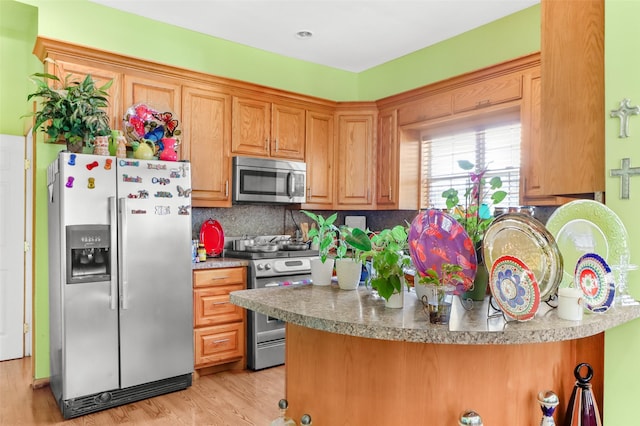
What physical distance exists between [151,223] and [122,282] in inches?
17.0

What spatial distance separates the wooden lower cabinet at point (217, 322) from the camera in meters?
3.40

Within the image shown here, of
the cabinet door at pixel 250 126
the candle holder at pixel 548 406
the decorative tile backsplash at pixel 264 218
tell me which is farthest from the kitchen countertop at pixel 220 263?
the candle holder at pixel 548 406

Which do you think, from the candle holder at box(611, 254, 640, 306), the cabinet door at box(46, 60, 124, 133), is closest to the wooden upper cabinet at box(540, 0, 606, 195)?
the candle holder at box(611, 254, 640, 306)

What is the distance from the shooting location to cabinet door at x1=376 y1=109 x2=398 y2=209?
4.32 m

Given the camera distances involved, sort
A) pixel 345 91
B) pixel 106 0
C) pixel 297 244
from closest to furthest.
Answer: pixel 106 0, pixel 297 244, pixel 345 91

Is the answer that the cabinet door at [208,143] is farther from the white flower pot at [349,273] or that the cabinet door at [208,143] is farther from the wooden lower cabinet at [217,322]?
the white flower pot at [349,273]

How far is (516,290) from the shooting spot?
4.12ft

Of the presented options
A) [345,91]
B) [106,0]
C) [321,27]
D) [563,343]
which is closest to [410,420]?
[563,343]

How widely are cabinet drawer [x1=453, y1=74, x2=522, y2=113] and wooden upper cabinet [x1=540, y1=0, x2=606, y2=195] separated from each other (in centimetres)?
137

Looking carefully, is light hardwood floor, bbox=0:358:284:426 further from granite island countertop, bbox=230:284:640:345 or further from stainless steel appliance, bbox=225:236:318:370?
granite island countertop, bbox=230:284:640:345

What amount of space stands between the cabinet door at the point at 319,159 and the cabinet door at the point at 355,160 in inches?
3.8

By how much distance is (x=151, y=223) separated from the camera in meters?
3.05

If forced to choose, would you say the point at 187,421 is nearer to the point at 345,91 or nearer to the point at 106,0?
the point at 106,0

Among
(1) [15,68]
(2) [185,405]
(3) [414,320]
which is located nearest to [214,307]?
(2) [185,405]
